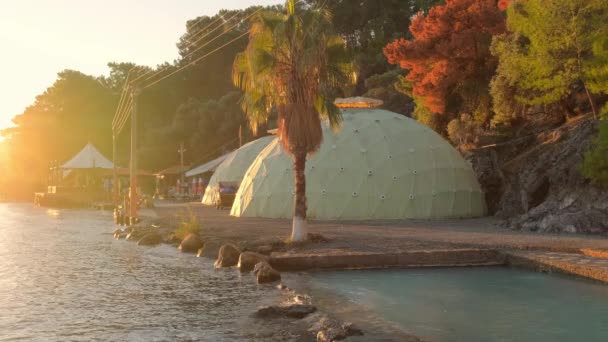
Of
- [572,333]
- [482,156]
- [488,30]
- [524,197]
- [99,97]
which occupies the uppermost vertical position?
[99,97]

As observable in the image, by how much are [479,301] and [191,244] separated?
11.7m

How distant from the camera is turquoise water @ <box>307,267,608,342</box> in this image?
33.1 feet

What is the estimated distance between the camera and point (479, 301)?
12.6m

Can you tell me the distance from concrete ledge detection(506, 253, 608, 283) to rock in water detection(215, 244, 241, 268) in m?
7.77

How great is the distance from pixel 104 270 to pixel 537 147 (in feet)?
73.2

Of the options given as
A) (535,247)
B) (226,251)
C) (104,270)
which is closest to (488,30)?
(535,247)

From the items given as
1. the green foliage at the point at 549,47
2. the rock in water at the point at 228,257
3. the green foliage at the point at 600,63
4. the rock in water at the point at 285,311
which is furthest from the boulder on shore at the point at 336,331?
the green foliage at the point at 549,47

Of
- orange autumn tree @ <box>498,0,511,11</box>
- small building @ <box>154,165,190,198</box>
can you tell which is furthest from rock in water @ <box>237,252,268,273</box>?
small building @ <box>154,165,190,198</box>

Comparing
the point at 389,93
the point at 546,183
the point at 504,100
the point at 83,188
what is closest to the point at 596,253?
the point at 546,183

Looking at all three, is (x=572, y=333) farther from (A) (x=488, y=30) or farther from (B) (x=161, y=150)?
(B) (x=161, y=150)

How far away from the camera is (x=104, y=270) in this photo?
17.2 m

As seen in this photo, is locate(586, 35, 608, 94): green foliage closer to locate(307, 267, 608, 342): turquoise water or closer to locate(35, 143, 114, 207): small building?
locate(307, 267, 608, 342): turquoise water

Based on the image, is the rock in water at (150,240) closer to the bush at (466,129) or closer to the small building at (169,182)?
the bush at (466,129)

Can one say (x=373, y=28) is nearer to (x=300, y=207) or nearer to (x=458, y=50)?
(x=458, y=50)
